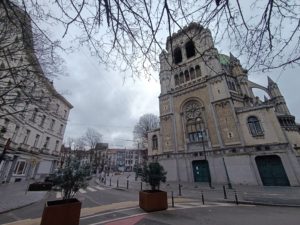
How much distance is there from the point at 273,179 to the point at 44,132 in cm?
3278

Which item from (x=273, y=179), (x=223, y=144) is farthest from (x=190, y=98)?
(x=273, y=179)

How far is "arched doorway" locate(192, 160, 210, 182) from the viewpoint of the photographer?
79.6 ft

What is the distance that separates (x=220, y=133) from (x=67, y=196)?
22.3m

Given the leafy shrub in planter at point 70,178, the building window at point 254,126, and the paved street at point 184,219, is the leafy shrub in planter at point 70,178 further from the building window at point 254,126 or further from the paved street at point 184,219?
the building window at point 254,126

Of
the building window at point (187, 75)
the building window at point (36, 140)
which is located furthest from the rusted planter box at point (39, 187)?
the building window at point (187, 75)

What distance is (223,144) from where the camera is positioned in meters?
23.4

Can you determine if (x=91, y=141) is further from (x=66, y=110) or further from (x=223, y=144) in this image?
(x=223, y=144)

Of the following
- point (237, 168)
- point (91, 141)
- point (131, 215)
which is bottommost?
point (131, 215)

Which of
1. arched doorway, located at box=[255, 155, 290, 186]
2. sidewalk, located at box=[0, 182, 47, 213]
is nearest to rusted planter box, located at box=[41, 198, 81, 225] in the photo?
sidewalk, located at box=[0, 182, 47, 213]

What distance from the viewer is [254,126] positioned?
22.3m

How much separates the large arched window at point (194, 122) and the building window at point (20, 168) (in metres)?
24.5

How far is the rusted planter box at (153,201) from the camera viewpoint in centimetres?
789

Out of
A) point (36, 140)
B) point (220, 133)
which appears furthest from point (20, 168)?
point (220, 133)

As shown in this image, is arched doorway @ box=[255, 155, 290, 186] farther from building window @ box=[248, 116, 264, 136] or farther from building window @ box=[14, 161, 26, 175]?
building window @ box=[14, 161, 26, 175]
